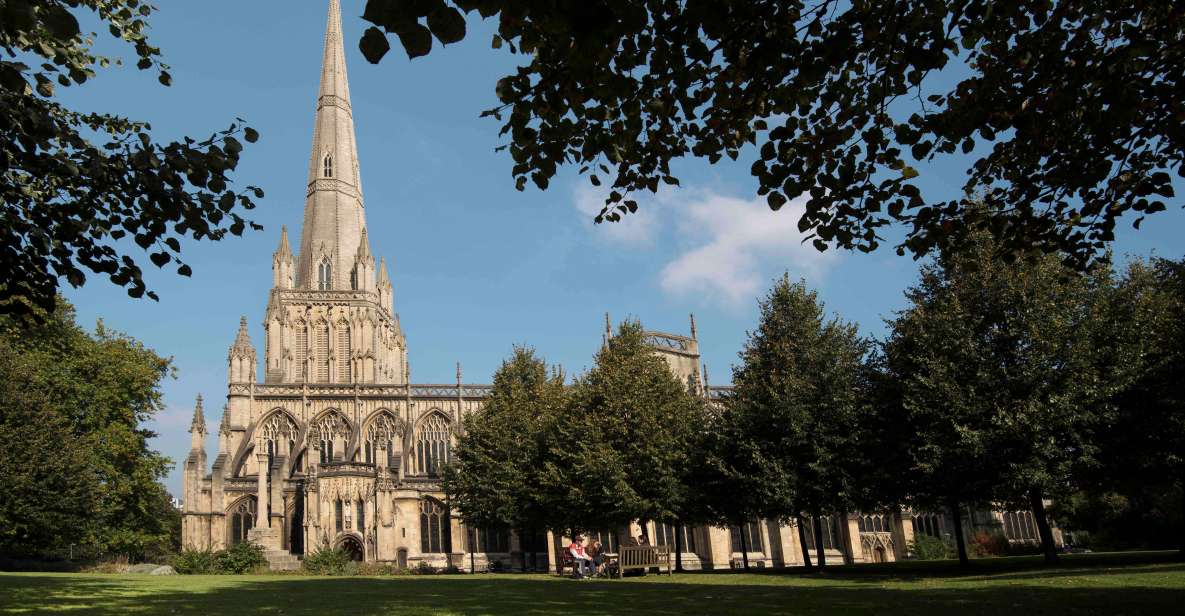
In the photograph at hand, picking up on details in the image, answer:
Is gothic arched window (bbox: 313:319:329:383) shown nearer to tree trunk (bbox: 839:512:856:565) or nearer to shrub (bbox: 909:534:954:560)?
tree trunk (bbox: 839:512:856:565)

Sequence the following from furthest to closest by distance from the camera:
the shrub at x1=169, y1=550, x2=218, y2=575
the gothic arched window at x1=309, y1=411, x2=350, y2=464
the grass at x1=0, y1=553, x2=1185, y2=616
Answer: the gothic arched window at x1=309, y1=411, x2=350, y2=464
the shrub at x1=169, y1=550, x2=218, y2=575
the grass at x1=0, y1=553, x2=1185, y2=616

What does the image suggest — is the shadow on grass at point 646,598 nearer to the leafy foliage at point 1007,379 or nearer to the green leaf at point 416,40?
the leafy foliage at point 1007,379

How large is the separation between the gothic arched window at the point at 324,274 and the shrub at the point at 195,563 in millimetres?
38258

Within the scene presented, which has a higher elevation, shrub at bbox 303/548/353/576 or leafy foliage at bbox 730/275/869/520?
leafy foliage at bbox 730/275/869/520

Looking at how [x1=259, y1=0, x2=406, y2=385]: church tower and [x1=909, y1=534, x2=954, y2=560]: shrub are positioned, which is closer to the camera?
[x1=909, y1=534, x2=954, y2=560]: shrub

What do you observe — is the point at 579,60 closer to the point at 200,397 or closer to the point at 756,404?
the point at 756,404

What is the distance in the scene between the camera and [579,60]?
22.1 ft

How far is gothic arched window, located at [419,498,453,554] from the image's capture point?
5412cm

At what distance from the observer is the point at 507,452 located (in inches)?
1628

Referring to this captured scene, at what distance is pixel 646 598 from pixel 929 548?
36540mm

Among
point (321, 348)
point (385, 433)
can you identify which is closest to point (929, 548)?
point (385, 433)

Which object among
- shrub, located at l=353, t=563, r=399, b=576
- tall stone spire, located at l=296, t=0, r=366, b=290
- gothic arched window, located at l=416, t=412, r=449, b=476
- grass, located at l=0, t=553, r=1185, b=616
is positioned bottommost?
shrub, located at l=353, t=563, r=399, b=576

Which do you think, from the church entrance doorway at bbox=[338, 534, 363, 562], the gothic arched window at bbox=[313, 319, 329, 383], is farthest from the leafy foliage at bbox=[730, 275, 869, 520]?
the gothic arched window at bbox=[313, 319, 329, 383]

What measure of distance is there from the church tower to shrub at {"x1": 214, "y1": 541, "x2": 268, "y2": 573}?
28.0 metres
